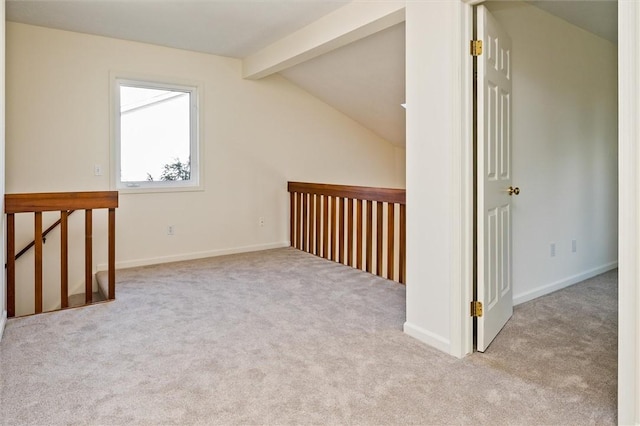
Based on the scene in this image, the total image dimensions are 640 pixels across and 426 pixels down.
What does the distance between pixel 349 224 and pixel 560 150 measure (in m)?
1.95

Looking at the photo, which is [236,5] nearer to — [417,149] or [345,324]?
[417,149]

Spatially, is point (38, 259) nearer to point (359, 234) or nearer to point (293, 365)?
point (293, 365)

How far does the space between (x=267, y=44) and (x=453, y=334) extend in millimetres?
3337

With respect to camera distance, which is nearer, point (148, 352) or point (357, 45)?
point (148, 352)

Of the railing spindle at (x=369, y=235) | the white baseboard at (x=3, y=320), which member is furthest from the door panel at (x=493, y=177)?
the white baseboard at (x=3, y=320)

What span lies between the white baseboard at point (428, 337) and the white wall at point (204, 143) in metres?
2.89

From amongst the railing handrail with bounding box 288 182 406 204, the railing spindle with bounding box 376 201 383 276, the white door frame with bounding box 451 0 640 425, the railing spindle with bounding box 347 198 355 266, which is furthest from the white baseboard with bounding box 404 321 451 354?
the railing spindle with bounding box 347 198 355 266

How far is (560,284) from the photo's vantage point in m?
3.54

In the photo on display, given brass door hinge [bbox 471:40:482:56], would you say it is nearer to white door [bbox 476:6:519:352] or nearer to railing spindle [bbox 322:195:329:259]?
white door [bbox 476:6:519:352]

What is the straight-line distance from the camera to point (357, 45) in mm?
4051

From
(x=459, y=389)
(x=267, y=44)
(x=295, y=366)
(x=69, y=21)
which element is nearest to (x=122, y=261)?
(x=69, y=21)

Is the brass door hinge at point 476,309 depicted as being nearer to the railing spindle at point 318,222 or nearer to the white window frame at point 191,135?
the railing spindle at point 318,222

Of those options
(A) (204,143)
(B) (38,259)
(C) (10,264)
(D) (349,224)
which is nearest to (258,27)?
(A) (204,143)

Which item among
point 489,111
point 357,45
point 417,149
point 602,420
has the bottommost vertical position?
point 602,420
